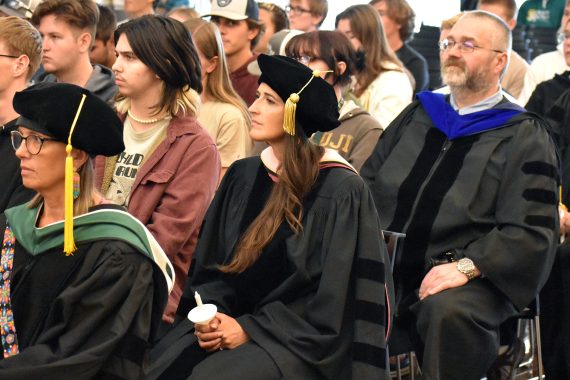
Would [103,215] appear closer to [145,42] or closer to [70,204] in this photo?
[70,204]

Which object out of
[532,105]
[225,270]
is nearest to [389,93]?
[532,105]

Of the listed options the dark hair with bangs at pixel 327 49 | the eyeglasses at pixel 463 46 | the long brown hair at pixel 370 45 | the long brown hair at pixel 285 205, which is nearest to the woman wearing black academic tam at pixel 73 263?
the long brown hair at pixel 285 205

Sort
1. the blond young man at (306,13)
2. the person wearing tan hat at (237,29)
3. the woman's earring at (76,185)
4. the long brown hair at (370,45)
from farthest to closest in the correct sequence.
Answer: the blond young man at (306,13) → the person wearing tan hat at (237,29) → the long brown hair at (370,45) → the woman's earring at (76,185)

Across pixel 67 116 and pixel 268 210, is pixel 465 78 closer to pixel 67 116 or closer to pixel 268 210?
pixel 268 210

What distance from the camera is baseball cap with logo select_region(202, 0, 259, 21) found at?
743 cm

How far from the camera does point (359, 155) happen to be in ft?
19.8

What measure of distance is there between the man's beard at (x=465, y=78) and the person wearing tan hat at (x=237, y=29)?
6.99 feet

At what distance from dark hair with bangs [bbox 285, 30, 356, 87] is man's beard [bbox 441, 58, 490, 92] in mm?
616

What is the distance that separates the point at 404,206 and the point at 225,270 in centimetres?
131

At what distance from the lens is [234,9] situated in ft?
24.5

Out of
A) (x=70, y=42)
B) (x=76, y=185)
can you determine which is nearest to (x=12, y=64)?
(x=70, y=42)

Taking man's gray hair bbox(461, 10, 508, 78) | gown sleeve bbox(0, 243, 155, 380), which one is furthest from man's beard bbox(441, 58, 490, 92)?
gown sleeve bbox(0, 243, 155, 380)

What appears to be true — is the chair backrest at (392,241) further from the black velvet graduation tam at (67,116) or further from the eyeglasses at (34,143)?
the eyeglasses at (34,143)

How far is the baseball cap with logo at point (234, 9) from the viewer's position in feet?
24.4
